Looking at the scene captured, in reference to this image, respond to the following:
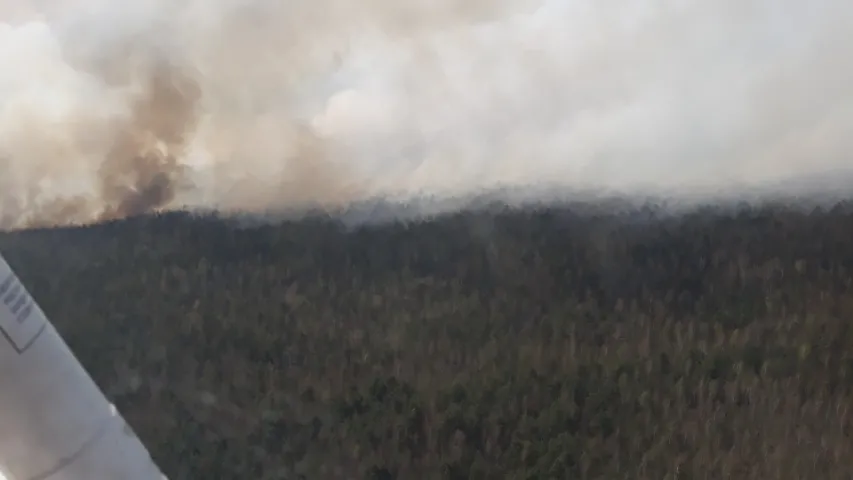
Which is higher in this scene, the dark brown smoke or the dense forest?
the dark brown smoke

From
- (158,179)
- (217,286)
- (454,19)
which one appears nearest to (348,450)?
(217,286)

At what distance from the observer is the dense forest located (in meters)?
0.84

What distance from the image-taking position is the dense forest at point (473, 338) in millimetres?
840

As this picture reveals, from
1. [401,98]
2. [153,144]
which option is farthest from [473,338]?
[153,144]

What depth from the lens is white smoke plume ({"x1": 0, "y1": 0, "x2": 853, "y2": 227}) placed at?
84 centimetres

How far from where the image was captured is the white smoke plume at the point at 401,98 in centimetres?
84

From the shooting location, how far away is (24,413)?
0.71 meters

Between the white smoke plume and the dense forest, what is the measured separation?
47 mm

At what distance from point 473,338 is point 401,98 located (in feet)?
0.87

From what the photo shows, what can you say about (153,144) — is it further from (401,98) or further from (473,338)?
(473,338)

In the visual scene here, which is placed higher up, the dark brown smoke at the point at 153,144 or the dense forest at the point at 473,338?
the dark brown smoke at the point at 153,144

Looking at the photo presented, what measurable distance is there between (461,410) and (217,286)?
0.30 m

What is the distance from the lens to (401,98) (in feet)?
2.89

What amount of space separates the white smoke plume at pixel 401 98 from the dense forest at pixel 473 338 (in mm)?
47
